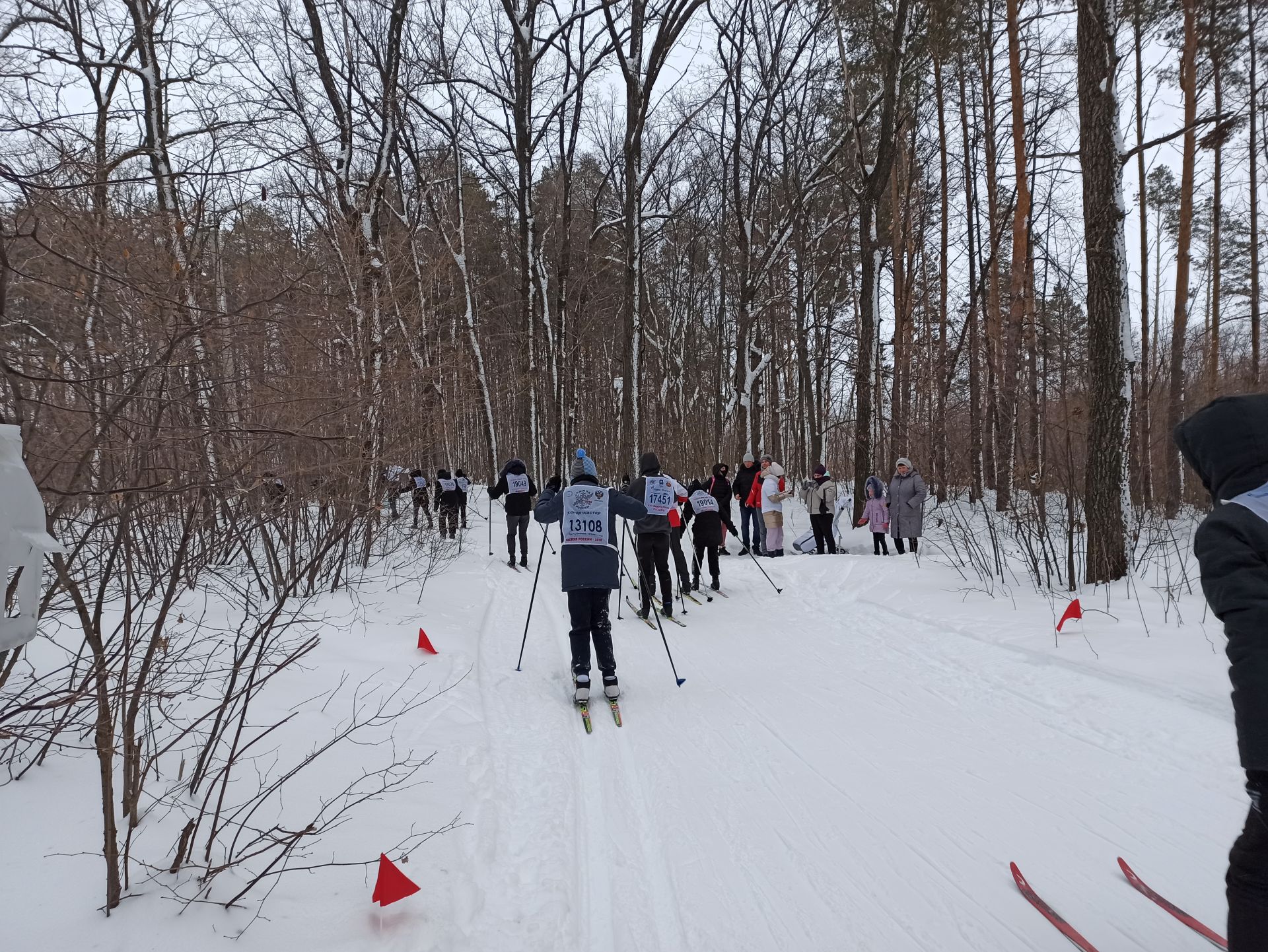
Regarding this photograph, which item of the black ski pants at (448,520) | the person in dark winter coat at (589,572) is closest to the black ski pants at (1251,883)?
the person in dark winter coat at (589,572)

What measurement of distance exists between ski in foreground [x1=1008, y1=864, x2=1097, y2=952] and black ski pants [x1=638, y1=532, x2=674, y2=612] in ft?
19.5

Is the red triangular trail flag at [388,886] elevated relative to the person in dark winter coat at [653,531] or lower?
lower

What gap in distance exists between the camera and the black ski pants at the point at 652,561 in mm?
9070


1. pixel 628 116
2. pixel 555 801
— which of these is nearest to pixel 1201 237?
pixel 628 116

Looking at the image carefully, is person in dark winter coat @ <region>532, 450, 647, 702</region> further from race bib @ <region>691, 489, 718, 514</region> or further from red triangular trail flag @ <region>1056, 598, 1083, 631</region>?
race bib @ <region>691, 489, 718, 514</region>

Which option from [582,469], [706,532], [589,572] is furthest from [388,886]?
[706,532]

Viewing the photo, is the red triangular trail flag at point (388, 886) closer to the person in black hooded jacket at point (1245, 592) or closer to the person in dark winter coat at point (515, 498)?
the person in black hooded jacket at point (1245, 592)

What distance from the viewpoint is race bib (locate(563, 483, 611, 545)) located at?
628cm

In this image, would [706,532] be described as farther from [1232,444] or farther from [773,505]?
[1232,444]

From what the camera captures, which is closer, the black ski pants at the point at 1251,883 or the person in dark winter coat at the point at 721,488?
the black ski pants at the point at 1251,883

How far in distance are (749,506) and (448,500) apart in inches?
255

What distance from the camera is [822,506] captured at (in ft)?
47.5

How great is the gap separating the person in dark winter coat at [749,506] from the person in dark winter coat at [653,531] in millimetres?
5675

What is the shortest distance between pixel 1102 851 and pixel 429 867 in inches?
125
